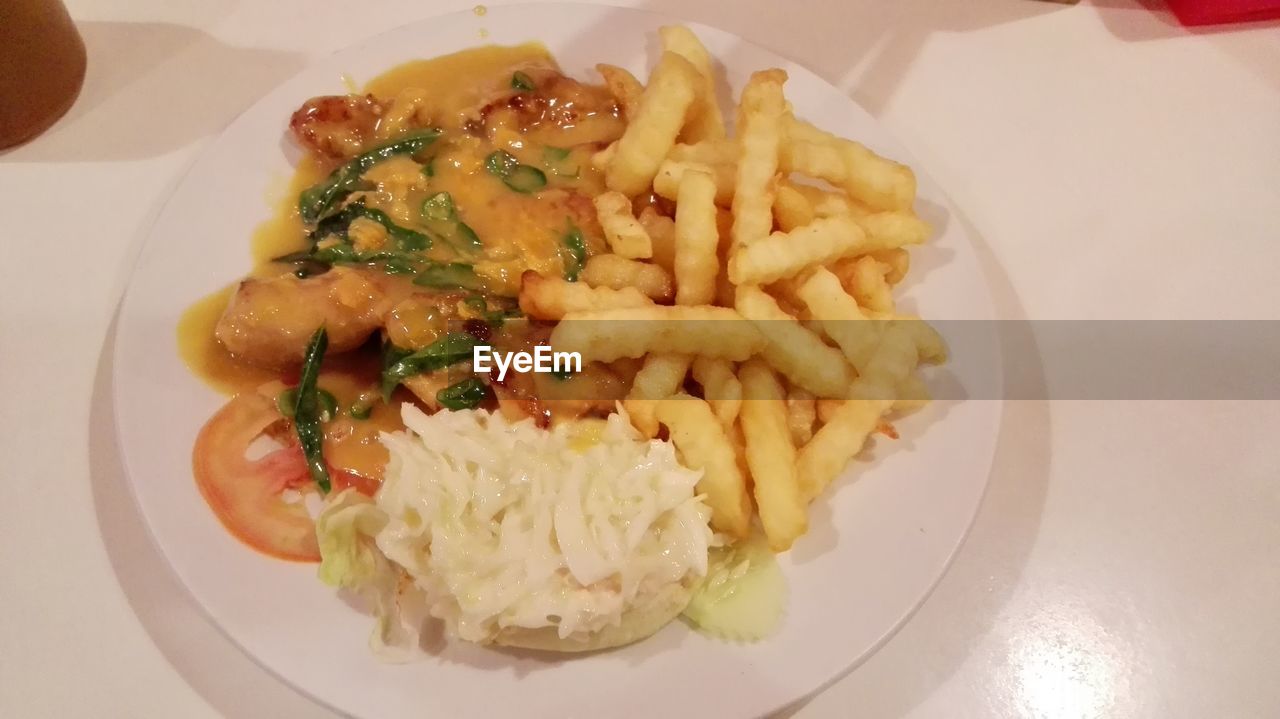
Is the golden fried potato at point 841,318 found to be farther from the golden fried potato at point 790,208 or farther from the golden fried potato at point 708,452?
the golden fried potato at point 708,452

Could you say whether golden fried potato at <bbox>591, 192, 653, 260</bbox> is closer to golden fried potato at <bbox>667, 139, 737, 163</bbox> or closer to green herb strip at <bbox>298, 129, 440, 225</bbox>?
golden fried potato at <bbox>667, 139, 737, 163</bbox>

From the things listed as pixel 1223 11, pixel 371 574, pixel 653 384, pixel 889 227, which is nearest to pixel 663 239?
pixel 653 384

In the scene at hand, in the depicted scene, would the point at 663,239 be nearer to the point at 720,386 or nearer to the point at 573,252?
the point at 573,252

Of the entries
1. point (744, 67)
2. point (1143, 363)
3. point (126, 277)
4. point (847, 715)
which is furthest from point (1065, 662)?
point (126, 277)

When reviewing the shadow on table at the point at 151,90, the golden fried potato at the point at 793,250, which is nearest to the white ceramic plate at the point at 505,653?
the golden fried potato at the point at 793,250

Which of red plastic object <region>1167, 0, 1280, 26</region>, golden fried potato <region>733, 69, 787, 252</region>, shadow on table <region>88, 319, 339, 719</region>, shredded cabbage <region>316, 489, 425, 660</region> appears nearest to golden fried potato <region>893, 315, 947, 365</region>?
golden fried potato <region>733, 69, 787, 252</region>

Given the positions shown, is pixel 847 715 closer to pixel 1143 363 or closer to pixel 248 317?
pixel 1143 363
